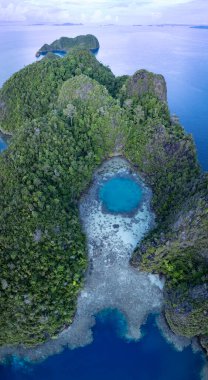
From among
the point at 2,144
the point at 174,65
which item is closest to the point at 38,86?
the point at 2,144

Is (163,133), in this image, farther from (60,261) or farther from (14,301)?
(14,301)

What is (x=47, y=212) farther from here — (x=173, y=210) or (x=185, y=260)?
(x=185, y=260)

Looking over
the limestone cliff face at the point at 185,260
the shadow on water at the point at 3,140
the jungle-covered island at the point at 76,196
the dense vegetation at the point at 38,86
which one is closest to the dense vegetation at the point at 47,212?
the jungle-covered island at the point at 76,196

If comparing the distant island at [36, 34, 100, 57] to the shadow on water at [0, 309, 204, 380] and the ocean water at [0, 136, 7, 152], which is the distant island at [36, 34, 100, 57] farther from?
the shadow on water at [0, 309, 204, 380]

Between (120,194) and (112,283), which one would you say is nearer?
(112,283)

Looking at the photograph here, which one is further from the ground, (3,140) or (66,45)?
(66,45)

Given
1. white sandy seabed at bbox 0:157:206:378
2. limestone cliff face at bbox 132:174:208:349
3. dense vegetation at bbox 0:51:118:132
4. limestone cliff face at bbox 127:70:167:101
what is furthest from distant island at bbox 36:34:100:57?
limestone cliff face at bbox 132:174:208:349

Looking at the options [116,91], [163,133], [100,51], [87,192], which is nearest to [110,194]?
[87,192]
